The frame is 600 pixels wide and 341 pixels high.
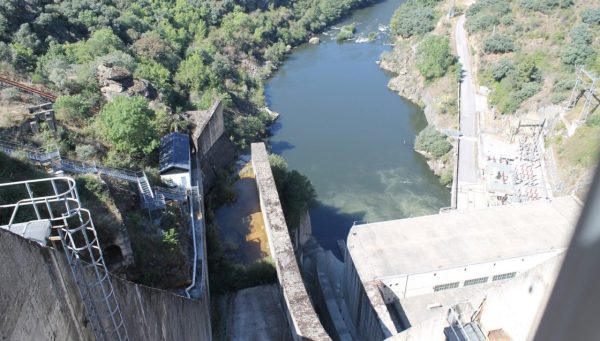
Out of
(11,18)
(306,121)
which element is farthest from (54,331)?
(306,121)

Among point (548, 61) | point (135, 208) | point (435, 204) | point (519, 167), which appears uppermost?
point (548, 61)

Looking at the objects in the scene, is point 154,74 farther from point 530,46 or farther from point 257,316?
point 530,46

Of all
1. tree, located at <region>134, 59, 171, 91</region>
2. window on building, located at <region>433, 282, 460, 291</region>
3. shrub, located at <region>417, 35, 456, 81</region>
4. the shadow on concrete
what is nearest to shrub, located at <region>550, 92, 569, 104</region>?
shrub, located at <region>417, 35, 456, 81</region>

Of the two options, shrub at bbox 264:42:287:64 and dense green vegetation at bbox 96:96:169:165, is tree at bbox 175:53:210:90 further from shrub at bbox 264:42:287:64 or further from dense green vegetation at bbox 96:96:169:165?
shrub at bbox 264:42:287:64

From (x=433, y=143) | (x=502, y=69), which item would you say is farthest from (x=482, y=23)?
(x=433, y=143)

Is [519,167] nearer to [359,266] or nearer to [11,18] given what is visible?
[359,266]

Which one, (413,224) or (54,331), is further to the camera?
(413,224)

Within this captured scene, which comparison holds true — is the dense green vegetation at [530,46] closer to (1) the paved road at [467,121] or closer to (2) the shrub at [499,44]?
(2) the shrub at [499,44]
